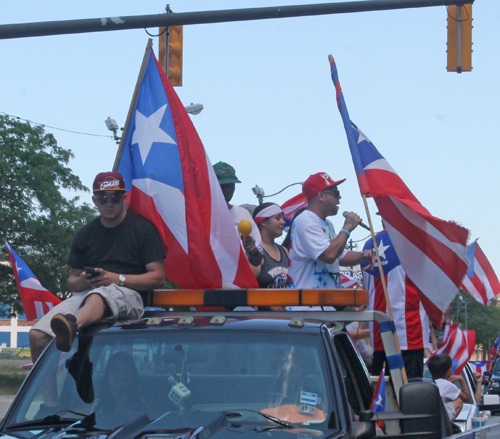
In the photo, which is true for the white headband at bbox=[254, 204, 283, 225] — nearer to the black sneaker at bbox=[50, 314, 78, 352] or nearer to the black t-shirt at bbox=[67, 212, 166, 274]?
the black t-shirt at bbox=[67, 212, 166, 274]

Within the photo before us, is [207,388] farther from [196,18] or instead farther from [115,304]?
[196,18]

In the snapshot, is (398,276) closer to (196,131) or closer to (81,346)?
(196,131)

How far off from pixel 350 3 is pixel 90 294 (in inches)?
228

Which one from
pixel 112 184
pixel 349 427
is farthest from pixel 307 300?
pixel 112 184

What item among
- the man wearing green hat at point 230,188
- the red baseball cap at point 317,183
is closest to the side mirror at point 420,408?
the red baseball cap at point 317,183

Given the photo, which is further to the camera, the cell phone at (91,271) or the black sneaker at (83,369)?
the cell phone at (91,271)

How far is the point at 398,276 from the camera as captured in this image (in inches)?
311

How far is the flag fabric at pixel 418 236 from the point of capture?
6742 mm

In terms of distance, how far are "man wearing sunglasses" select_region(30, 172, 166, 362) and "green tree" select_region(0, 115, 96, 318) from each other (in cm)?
2047

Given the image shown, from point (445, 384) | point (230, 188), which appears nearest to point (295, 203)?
point (230, 188)

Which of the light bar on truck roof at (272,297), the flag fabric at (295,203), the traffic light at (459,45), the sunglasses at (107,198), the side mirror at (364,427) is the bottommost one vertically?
the side mirror at (364,427)

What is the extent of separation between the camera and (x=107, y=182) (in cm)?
546

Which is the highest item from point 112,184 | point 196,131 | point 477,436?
point 196,131

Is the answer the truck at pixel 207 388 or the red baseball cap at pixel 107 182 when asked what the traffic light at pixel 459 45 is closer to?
the red baseball cap at pixel 107 182
